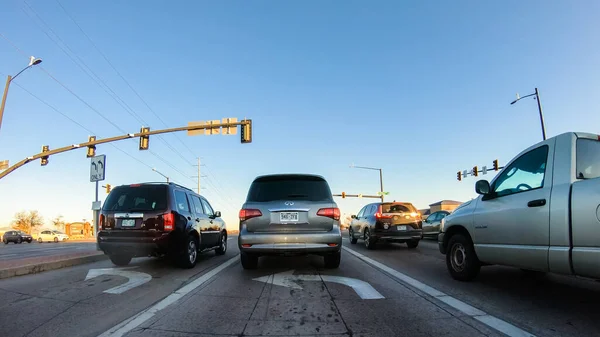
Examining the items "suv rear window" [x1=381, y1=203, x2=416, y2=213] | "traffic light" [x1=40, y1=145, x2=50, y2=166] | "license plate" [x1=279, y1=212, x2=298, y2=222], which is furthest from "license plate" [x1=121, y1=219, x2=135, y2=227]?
"traffic light" [x1=40, y1=145, x2=50, y2=166]

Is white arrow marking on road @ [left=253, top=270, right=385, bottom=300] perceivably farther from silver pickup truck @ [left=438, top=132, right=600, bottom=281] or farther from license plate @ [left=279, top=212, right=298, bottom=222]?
silver pickup truck @ [left=438, top=132, right=600, bottom=281]

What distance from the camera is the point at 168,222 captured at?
726 centimetres

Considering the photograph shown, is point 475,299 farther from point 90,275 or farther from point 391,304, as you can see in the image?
point 90,275

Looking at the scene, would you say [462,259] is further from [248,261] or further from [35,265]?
[35,265]

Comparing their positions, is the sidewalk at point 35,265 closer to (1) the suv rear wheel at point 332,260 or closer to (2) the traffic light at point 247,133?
(1) the suv rear wheel at point 332,260

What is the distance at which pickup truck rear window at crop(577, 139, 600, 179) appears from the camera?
4059 mm

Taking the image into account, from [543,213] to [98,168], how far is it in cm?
1456

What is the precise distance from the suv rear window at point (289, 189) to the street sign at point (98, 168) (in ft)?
31.1

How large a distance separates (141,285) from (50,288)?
1.39 m

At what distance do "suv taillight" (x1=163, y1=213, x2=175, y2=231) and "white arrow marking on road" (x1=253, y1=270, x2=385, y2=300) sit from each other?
227 cm

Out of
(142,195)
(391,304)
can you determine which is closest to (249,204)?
(142,195)

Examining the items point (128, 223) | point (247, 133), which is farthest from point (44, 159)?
point (128, 223)

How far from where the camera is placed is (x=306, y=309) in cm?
426

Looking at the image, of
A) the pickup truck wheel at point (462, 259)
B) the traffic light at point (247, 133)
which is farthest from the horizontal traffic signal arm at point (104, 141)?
the pickup truck wheel at point (462, 259)
